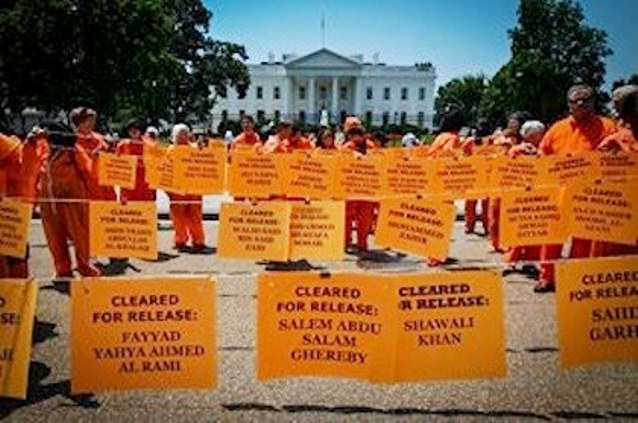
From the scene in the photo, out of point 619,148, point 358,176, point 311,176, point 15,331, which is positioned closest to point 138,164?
point 311,176

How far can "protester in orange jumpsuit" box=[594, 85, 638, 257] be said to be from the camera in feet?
19.7

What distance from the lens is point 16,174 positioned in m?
6.39

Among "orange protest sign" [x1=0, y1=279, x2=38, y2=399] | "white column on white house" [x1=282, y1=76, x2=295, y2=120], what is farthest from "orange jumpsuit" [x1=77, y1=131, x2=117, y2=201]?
"white column on white house" [x1=282, y1=76, x2=295, y2=120]

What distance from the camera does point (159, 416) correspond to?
15.4ft

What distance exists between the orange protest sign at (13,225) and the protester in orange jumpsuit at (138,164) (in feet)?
19.9

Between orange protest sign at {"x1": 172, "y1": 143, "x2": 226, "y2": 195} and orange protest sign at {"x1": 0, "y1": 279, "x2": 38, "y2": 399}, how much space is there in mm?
6884

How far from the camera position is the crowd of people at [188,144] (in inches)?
250

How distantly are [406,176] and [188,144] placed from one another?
11.8ft

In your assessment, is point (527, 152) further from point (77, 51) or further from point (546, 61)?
point (546, 61)

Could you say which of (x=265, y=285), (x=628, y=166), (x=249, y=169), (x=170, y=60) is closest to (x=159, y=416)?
(x=265, y=285)

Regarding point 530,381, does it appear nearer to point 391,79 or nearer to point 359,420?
point 359,420

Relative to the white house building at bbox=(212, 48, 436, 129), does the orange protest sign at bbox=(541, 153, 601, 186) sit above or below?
below

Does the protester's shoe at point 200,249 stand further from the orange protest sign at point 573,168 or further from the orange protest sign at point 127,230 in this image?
the orange protest sign at point 573,168

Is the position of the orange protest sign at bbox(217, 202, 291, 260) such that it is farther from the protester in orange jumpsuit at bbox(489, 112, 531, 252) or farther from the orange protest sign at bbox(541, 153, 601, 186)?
the protester in orange jumpsuit at bbox(489, 112, 531, 252)
